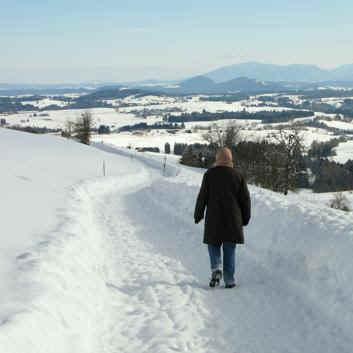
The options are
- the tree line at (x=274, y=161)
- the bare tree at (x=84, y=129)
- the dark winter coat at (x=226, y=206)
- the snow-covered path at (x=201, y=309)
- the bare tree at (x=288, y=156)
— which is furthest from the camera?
the bare tree at (x=84, y=129)

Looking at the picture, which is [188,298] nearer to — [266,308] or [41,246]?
[266,308]

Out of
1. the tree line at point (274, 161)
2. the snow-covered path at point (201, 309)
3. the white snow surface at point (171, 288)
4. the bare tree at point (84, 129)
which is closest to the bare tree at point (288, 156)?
the tree line at point (274, 161)

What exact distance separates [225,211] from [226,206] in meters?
0.09

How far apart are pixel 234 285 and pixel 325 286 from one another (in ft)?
5.13

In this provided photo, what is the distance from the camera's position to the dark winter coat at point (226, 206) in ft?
24.3

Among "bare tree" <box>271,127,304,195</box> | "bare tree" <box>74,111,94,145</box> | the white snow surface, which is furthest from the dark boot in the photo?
"bare tree" <box>74,111,94,145</box>

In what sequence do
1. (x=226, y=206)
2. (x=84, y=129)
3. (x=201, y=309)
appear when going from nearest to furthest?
(x=201, y=309) < (x=226, y=206) < (x=84, y=129)

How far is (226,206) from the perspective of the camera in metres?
7.43

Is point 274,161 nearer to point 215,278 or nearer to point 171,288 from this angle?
point 215,278

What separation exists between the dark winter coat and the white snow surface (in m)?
0.95

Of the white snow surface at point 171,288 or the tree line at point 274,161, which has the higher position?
the white snow surface at point 171,288

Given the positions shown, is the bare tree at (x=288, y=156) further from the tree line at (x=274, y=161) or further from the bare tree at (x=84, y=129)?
the bare tree at (x=84, y=129)

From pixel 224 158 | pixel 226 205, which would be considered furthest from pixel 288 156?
pixel 226 205

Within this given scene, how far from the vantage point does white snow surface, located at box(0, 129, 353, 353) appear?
17.6 ft
